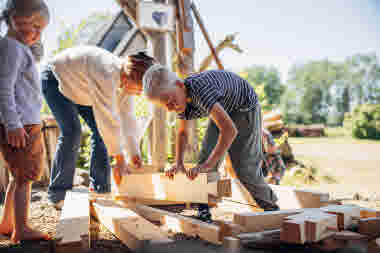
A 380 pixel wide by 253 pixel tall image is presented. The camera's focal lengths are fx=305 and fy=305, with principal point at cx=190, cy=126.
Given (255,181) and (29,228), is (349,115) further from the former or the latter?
(29,228)

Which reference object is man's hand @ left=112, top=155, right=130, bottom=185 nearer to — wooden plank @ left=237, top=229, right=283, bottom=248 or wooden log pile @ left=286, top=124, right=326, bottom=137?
wooden plank @ left=237, top=229, right=283, bottom=248

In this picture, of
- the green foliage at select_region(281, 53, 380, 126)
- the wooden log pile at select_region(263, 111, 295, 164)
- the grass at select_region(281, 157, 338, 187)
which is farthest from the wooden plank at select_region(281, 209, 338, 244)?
the green foliage at select_region(281, 53, 380, 126)

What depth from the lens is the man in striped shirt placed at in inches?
70.6

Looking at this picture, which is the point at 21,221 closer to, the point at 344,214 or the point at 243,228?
the point at 243,228

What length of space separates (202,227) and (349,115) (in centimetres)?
1379

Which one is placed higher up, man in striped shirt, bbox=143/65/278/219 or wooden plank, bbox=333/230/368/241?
man in striped shirt, bbox=143/65/278/219

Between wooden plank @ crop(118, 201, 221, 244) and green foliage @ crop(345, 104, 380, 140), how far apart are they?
1235 centimetres

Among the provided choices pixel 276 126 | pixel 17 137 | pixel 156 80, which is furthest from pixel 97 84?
pixel 276 126

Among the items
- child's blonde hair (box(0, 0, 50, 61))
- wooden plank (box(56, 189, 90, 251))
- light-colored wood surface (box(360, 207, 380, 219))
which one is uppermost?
child's blonde hair (box(0, 0, 50, 61))

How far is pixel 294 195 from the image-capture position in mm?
2211

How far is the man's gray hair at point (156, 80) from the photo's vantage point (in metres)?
1.78

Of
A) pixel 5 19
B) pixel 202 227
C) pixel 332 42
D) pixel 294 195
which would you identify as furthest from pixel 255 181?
pixel 332 42

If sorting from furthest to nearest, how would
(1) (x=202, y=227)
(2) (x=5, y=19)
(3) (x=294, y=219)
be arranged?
(2) (x=5, y=19), (1) (x=202, y=227), (3) (x=294, y=219)

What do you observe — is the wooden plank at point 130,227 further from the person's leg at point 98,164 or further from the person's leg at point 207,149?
the person's leg at point 207,149
